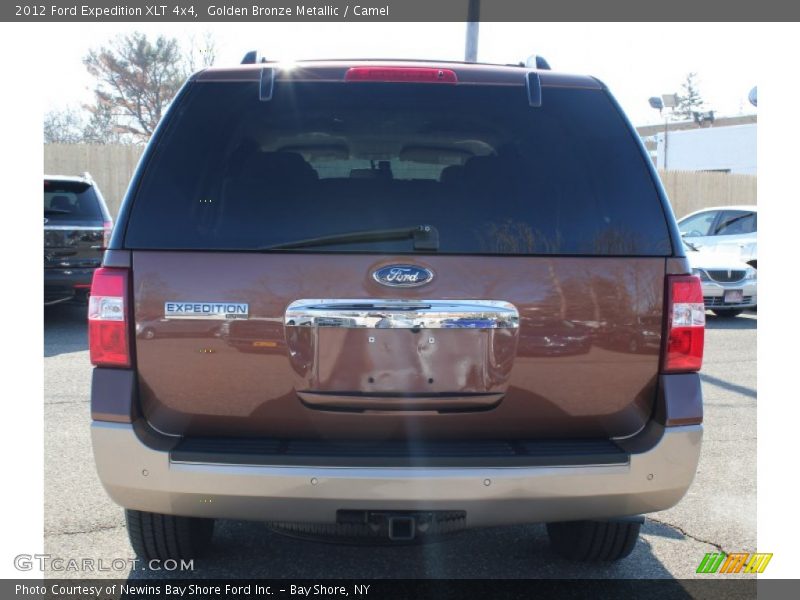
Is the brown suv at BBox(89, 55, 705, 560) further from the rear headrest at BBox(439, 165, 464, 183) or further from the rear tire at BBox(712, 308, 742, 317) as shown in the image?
the rear tire at BBox(712, 308, 742, 317)

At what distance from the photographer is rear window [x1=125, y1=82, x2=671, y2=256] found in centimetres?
282

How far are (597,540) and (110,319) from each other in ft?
7.09

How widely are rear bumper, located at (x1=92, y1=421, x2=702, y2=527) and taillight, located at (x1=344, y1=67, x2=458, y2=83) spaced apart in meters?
1.40

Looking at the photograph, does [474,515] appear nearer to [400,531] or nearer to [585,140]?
[400,531]

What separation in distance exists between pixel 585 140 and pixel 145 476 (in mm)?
1949

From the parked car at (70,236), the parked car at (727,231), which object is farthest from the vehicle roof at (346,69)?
the parked car at (727,231)

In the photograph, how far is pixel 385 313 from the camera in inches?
109

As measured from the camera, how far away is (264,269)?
9.11 feet

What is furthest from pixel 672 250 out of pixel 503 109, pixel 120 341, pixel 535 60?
pixel 120 341

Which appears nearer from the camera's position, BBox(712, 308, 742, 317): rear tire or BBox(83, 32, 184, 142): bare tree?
BBox(712, 308, 742, 317): rear tire

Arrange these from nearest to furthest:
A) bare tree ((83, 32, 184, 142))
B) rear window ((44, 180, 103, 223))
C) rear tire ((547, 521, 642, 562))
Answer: rear tire ((547, 521, 642, 562))
rear window ((44, 180, 103, 223))
bare tree ((83, 32, 184, 142))

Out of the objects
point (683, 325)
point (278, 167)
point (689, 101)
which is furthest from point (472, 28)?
point (689, 101)

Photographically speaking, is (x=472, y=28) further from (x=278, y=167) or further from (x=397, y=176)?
(x=278, y=167)

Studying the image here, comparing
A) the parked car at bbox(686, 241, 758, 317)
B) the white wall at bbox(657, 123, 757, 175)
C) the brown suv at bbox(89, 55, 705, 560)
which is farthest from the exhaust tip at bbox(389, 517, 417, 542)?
the white wall at bbox(657, 123, 757, 175)
